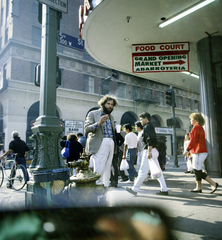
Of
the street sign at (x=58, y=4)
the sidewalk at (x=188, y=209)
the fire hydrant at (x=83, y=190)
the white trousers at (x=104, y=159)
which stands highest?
the street sign at (x=58, y=4)

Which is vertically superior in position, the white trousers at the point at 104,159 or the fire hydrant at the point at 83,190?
the white trousers at the point at 104,159

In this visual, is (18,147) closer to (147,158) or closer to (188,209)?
(147,158)

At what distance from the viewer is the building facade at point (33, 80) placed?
2061cm

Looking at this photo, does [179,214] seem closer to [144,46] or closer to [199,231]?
[199,231]

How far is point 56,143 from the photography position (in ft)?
14.6

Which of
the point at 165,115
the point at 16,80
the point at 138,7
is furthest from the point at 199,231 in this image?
the point at 165,115

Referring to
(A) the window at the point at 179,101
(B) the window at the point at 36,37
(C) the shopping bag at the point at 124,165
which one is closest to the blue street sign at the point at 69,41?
(C) the shopping bag at the point at 124,165

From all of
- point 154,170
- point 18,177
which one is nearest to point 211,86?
→ point 154,170

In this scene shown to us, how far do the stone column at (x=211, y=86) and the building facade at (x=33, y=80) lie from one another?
1508cm

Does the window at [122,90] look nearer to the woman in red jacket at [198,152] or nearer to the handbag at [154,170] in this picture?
the woman in red jacket at [198,152]

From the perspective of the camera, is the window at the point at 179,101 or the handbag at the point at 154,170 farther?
the window at the point at 179,101

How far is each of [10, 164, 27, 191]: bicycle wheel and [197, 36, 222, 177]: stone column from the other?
6312 mm

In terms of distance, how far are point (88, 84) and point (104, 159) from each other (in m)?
22.4

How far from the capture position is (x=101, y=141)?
4.30m
